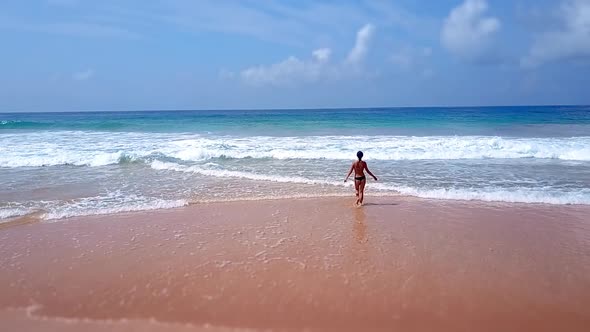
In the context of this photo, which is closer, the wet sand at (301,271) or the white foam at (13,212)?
the wet sand at (301,271)

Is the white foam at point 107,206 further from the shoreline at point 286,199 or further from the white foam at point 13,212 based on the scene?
the white foam at point 13,212

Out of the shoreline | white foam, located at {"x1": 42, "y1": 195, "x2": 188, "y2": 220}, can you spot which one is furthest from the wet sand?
white foam, located at {"x1": 42, "y1": 195, "x2": 188, "y2": 220}

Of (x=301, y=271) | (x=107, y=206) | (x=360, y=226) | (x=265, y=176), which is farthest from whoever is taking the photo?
(x=265, y=176)

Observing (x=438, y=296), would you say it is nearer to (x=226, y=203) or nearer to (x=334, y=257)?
(x=334, y=257)

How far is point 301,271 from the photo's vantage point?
4676mm

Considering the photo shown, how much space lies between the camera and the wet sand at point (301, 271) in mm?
3695

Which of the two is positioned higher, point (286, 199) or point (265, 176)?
point (265, 176)

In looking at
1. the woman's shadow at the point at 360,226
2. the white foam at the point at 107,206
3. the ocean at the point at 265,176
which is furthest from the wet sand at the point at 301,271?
the ocean at the point at 265,176

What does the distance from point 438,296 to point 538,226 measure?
11.6 ft

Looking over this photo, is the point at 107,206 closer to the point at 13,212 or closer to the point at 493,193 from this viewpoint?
the point at 13,212

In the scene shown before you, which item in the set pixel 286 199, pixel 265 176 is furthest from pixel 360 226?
pixel 265 176

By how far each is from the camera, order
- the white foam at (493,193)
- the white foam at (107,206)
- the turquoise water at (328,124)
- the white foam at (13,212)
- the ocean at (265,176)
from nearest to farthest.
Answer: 1. the white foam at (13,212)
2. the white foam at (107,206)
3. the white foam at (493,193)
4. the ocean at (265,176)
5. the turquoise water at (328,124)

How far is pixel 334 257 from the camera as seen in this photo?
5.08 m

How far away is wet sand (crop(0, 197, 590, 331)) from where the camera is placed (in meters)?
3.70
